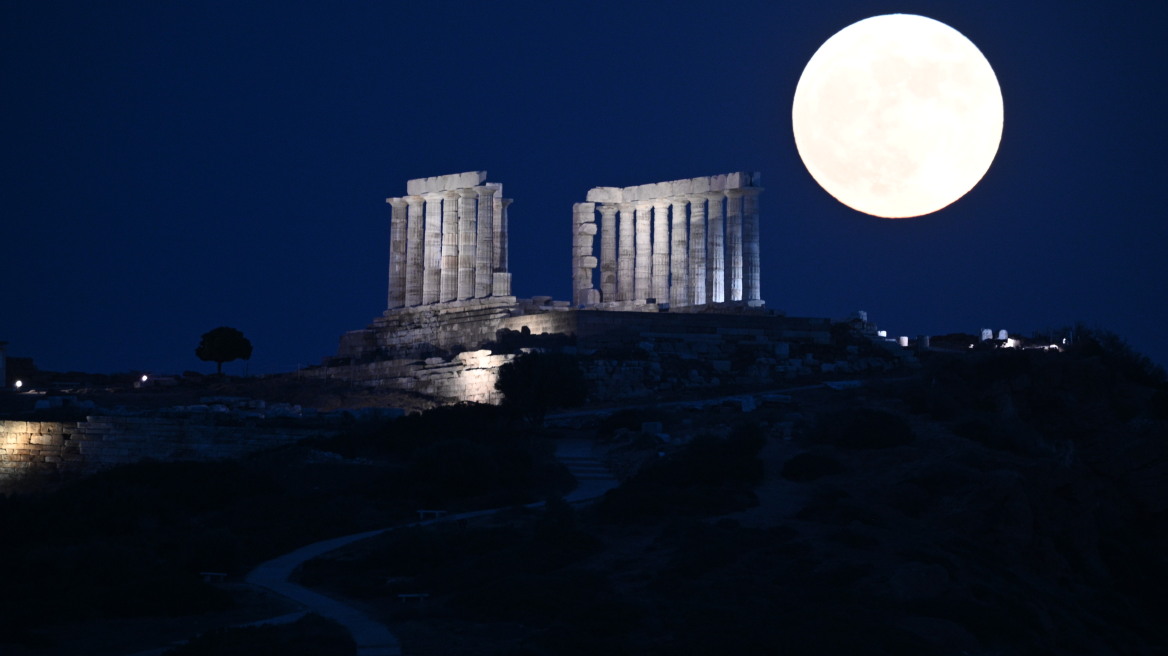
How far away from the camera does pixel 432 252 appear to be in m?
61.2

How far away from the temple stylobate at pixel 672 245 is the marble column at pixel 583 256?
4cm

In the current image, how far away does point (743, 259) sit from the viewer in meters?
59.7

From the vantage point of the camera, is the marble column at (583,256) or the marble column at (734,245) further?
the marble column at (583,256)

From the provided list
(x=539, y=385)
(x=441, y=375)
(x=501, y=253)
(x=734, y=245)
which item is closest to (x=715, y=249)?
(x=734, y=245)

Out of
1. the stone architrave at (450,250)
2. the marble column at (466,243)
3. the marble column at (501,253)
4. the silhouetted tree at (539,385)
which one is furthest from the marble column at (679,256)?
the silhouetted tree at (539,385)

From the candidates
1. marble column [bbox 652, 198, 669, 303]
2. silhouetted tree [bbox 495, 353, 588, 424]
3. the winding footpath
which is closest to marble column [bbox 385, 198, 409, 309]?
marble column [bbox 652, 198, 669, 303]

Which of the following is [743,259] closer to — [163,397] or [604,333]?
[604,333]

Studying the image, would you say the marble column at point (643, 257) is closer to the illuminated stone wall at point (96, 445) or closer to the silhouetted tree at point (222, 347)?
the silhouetted tree at point (222, 347)

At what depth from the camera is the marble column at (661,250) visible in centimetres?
6144

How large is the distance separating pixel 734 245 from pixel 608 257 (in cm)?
544

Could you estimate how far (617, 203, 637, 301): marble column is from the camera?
61969mm

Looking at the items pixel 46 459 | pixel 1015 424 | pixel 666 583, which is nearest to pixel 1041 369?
pixel 1015 424

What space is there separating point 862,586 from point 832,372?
27658 millimetres

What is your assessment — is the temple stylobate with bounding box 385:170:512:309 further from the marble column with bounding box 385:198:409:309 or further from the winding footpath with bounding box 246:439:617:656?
the winding footpath with bounding box 246:439:617:656
